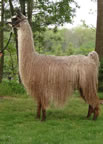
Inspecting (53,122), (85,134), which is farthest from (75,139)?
(53,122)

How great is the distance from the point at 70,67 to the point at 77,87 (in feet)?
1.65

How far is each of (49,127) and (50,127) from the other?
2 cm

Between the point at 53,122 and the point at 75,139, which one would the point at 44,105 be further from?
the point at 75,139

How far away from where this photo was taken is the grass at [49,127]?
4301 millimetres

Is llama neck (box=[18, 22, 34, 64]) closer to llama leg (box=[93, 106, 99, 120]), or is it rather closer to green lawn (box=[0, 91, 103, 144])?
green lawn (box=[0, 91, 103, 144])

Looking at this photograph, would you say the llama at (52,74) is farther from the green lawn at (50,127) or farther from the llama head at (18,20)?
the green lawn at (50,127)

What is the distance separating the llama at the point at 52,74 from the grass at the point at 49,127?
0.45m

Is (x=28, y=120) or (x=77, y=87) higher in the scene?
(x=77, y=87)

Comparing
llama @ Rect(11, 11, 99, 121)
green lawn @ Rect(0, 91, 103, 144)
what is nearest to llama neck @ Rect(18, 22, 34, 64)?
llama @ Rect(11, 11, 99, 121)

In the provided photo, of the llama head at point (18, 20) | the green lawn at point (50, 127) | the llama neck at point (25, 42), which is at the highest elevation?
the llama head at point (18, 20)

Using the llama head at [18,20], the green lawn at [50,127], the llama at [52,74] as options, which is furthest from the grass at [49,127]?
the llama head at [18,20]

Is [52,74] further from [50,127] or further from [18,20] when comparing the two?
[18,20]

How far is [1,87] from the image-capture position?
9.86m

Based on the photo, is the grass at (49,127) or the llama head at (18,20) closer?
the grass at (49,127)
